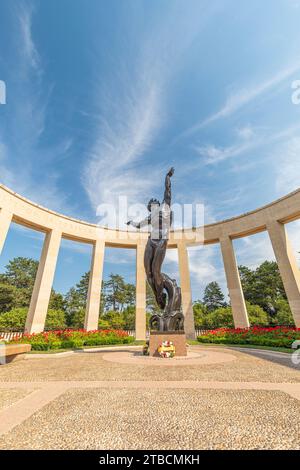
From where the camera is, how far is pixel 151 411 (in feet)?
11.4

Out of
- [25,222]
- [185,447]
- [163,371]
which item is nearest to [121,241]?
[25,222]

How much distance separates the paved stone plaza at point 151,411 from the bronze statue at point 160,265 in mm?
5312

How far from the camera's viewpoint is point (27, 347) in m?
9.16

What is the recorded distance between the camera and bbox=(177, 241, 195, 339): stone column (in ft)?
68.8

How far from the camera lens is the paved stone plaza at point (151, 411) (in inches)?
102

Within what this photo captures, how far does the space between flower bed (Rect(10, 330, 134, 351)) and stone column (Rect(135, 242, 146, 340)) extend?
11.0 ft

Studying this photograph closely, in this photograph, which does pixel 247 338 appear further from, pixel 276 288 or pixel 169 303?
pixel 276 288

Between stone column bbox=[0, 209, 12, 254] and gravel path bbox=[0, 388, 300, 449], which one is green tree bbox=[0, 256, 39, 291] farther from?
gravel path bbox=[0, 388, 300, 449]

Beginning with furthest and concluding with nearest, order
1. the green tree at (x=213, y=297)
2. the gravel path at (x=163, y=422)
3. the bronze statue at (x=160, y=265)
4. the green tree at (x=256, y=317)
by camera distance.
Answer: the green tree at (x=213, y=297) → the green tree at (x=256, y=317) → the bronze statue at (x=160, y=265) → the gravel path at (x=163, y=422)

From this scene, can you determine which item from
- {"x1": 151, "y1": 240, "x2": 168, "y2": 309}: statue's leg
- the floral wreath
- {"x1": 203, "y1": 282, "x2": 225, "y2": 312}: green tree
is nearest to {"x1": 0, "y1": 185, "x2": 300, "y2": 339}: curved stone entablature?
{"x1": 151, "y1": 240, "x2": 168, "y2": 309}: statue's leg

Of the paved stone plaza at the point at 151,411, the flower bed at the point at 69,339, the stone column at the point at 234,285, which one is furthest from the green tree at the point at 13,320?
the paved stone plaza at the point at 151,411

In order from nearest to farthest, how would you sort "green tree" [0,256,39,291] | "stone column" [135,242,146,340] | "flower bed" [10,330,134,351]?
1. "flower bed" [10,330,134,351]
2. "stone column" [135,242,146,340]
3. "green tree" [0,256,39,291]

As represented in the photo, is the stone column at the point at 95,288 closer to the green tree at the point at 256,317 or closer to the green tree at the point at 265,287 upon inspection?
the green tree at the point at 256,317

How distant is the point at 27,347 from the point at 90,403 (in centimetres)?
688
